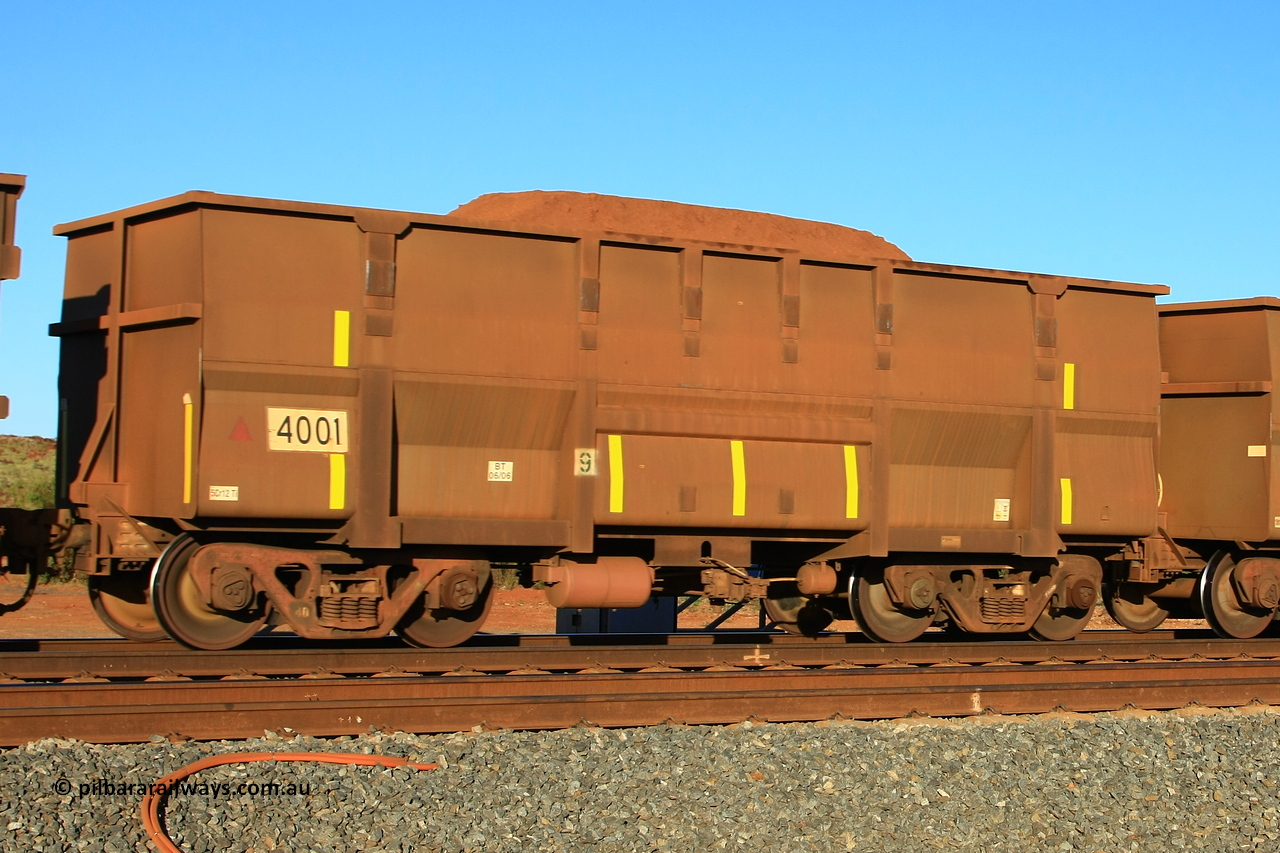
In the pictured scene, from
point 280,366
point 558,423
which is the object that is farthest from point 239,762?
point 558,423

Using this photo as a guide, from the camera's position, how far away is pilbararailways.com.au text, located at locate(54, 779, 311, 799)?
231 inches

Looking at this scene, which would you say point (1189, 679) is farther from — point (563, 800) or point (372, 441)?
point (372, 441)

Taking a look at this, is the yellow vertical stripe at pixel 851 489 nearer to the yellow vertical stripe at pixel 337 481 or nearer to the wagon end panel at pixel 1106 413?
the wagon end panel at pixel 1106 413

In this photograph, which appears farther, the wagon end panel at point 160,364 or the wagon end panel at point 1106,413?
the wagon end panel at point 1106,413

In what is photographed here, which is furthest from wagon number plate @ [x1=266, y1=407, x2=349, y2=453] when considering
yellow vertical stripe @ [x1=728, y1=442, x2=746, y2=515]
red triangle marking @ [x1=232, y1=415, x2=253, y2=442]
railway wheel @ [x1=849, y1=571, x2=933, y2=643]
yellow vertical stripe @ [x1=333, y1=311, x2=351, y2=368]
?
railway wheel @ [x1=849, y1=571, x2=933, y2=643]

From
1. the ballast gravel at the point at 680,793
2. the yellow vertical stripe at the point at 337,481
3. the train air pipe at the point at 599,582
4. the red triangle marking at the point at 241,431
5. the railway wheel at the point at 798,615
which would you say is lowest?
the ballast gravel at the point at 680,793

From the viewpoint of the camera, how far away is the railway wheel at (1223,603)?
1237 centimetres

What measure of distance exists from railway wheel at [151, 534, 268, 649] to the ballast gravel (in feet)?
8.35

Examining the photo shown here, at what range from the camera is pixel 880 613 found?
11.4 m

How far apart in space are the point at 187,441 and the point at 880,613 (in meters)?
6.22

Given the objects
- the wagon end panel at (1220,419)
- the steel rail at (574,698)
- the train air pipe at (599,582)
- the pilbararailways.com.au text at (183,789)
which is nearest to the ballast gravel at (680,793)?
the pilbararailways.com.au text at (183,789)

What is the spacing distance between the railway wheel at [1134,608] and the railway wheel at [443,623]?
6903mm

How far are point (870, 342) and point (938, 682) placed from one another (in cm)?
301

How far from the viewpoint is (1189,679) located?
9836 millimetres
